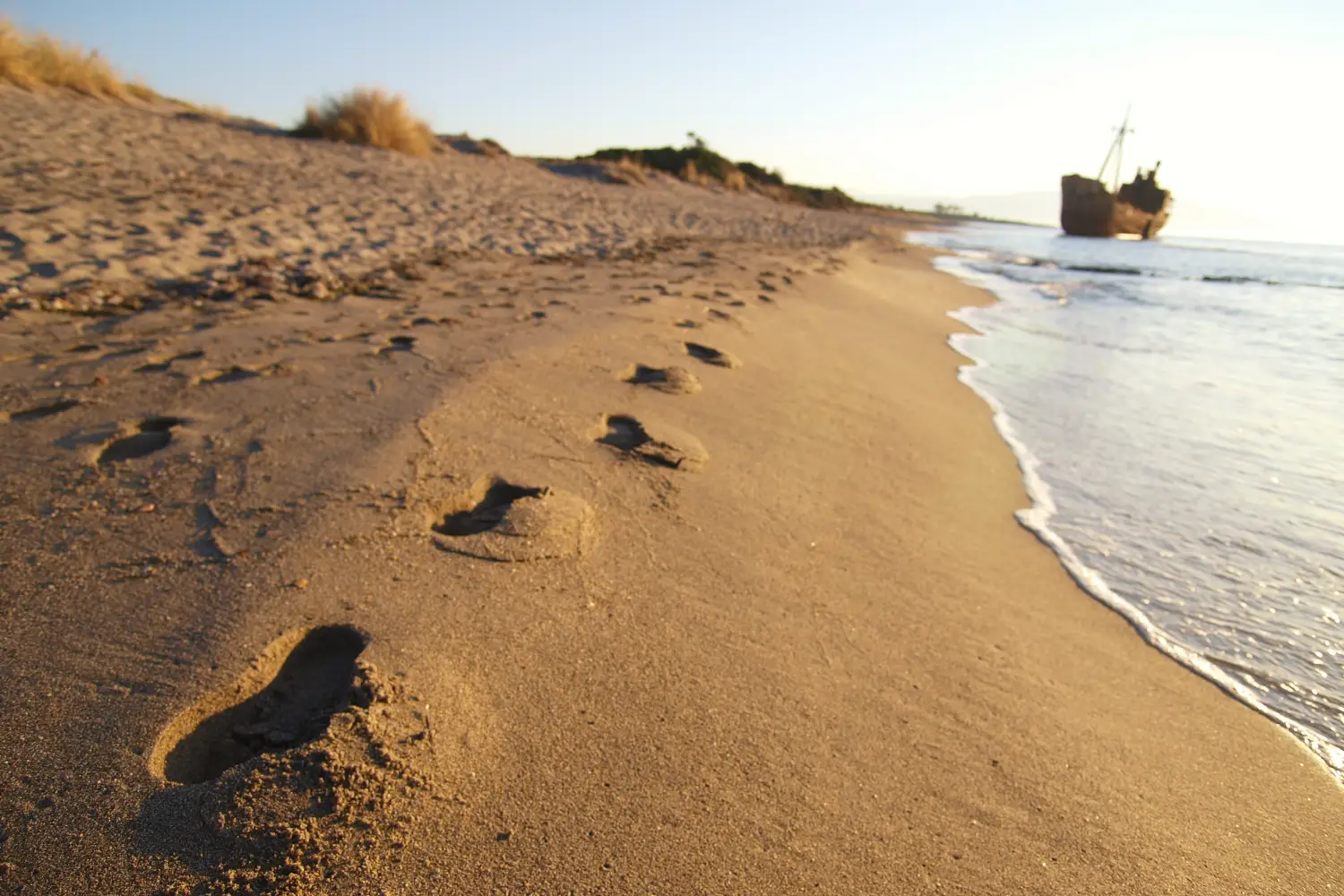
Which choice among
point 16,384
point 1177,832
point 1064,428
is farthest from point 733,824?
point 1064,428

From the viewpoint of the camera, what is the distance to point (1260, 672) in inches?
72.7

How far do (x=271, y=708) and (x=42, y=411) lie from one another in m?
1.69

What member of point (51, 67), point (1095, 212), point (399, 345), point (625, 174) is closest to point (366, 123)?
point (51, 67)

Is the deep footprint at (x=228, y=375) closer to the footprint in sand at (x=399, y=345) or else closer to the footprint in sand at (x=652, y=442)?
the footprint in sand at (x=399, y=345)

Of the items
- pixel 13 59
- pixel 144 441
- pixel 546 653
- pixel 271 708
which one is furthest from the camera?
pixel 13 59

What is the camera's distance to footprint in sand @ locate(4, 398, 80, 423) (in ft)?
7.07

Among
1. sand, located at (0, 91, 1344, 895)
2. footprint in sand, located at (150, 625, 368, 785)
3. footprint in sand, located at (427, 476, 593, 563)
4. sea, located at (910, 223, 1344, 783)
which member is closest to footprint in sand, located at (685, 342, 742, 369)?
sand, located at (0, 91, 1344, 895)

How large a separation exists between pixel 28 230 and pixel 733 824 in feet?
16.7

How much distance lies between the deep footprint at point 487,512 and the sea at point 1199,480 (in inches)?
69.1

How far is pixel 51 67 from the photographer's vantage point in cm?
833

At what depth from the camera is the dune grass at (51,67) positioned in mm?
7883

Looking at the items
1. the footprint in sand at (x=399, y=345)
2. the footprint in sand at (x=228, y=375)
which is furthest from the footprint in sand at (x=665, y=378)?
the footprint in sand at (x=228, y=375)

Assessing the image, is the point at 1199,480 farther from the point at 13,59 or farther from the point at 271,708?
the point at 13,59

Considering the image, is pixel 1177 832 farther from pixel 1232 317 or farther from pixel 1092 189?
pixel 1092 189
